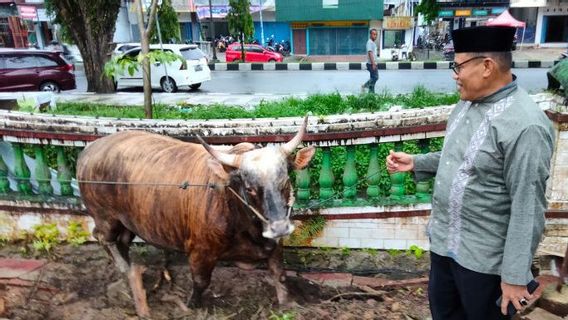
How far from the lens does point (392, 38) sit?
95.9 feet

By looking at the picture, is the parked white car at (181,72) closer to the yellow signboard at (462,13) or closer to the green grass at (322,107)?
the green grass at (322,107)

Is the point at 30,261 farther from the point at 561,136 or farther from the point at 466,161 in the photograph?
the point at 561,136

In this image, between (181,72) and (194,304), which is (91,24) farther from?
(194,304)

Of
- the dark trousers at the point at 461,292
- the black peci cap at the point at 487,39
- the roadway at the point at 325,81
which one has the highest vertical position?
the black peci cap at the point at 487,39

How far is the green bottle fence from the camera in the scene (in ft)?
11.6

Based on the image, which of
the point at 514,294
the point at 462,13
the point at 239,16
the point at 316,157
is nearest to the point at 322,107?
the point at 316,157

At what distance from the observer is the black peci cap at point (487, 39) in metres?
1.92

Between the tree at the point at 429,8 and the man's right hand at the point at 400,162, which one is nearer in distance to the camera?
the man's right hand at the point at 400,162

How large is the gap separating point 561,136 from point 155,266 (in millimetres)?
3220

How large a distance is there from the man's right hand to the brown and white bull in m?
0.48

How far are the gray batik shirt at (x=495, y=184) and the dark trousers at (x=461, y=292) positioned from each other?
71mm

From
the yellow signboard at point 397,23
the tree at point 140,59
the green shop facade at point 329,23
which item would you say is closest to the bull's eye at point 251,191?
the tree at point 140,59

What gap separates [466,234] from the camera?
2152 millimetres

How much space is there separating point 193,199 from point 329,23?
27.1 meters
